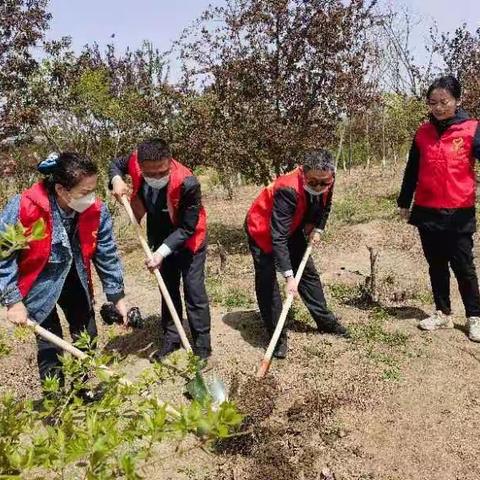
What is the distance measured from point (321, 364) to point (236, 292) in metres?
1.74

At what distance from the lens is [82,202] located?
116 inches

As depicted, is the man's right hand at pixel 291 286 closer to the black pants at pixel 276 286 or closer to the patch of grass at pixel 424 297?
the black pants at pixel 276 286

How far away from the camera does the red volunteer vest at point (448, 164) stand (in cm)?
385

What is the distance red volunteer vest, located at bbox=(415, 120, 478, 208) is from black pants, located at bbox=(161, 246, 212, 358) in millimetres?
1667

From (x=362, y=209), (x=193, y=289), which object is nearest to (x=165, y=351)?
(x=193, y=289)

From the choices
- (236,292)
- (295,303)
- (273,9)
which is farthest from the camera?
(273,9)

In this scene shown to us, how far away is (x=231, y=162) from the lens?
7.36 m

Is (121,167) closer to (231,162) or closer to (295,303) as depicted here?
(295,303)

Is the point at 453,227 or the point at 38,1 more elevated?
the point at 38,1

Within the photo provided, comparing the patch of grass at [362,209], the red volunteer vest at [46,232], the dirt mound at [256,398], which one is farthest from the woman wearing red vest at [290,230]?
the patch of grass at [362,209]

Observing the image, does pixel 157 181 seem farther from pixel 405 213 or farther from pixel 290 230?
pixel 405 213

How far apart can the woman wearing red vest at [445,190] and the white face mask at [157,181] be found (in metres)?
1.82

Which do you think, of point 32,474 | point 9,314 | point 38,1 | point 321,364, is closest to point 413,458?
point 321,364

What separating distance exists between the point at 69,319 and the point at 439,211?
8.53 feet
